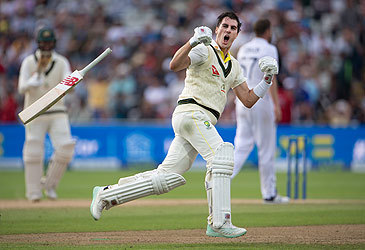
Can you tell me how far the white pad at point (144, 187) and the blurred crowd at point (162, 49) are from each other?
10648 mm

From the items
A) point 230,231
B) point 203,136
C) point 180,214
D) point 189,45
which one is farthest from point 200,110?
point 180,214

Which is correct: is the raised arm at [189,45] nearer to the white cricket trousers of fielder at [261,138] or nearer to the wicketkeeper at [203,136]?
the wicketkeeper at [203,136]

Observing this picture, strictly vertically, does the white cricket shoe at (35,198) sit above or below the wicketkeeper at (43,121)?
below

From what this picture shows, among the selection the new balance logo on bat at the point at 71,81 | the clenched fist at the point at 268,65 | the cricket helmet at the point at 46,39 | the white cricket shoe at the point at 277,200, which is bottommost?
the white cricket shoe at the point at 277,200

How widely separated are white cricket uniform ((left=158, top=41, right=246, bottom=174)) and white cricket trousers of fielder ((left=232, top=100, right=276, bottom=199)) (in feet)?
10.6

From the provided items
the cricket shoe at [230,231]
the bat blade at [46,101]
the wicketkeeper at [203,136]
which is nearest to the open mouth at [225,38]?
the wicketkeeper at [203,136]

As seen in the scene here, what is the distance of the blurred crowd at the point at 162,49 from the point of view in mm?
19188

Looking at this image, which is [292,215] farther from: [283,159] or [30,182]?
[283,159]

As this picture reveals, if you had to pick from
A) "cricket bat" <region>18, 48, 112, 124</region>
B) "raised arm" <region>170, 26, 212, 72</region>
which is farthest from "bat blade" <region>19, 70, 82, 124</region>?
"raised arm" <region>170, 26, 212, 72</region>

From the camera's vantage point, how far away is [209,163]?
21.6ft

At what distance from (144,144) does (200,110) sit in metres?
11.4

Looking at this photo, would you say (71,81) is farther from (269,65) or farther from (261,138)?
(261,138)

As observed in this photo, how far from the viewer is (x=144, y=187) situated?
6547mm

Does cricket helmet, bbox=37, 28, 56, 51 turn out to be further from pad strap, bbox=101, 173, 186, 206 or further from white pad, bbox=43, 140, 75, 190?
pad strap, bbox=101, 173, 186, 206
